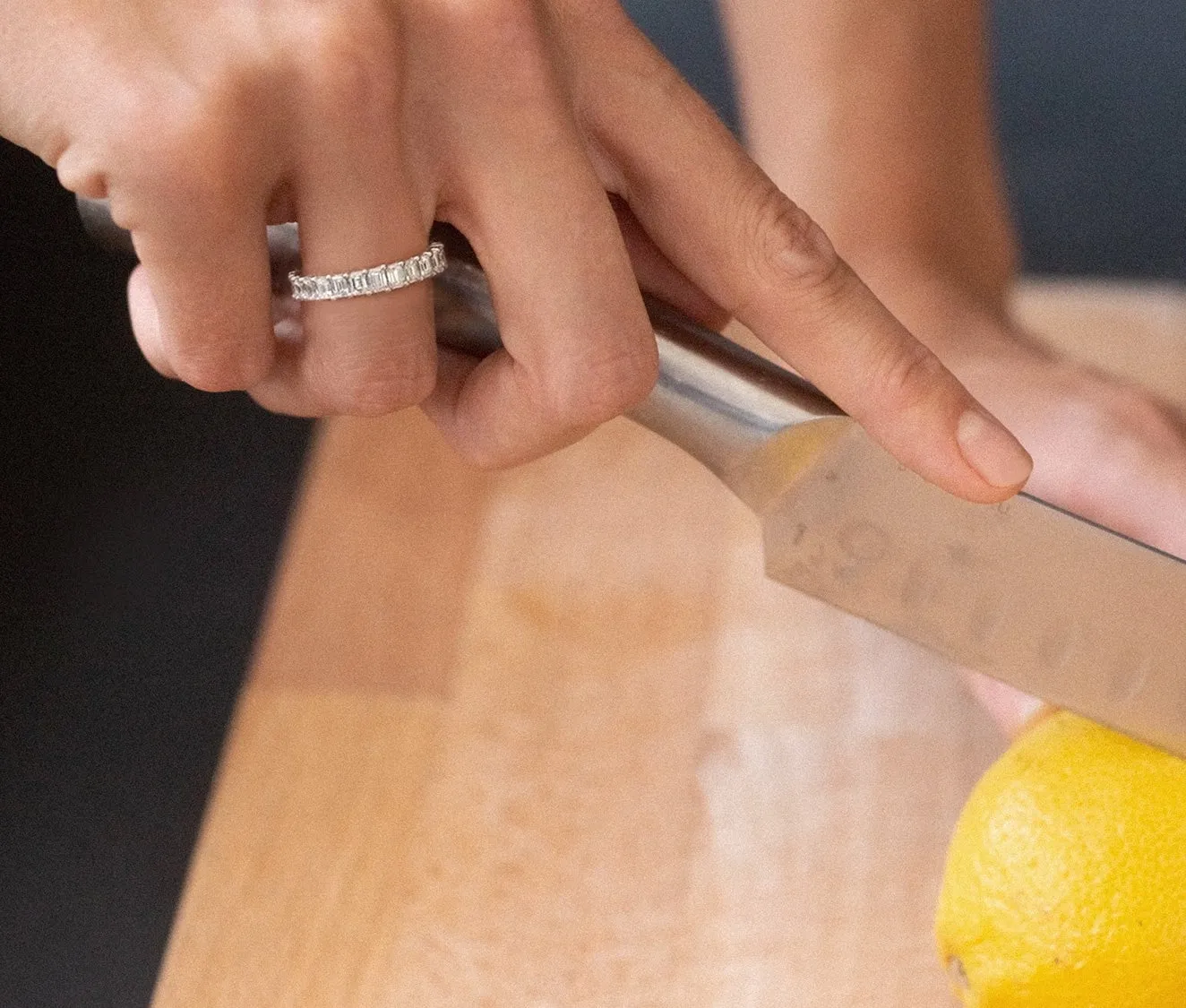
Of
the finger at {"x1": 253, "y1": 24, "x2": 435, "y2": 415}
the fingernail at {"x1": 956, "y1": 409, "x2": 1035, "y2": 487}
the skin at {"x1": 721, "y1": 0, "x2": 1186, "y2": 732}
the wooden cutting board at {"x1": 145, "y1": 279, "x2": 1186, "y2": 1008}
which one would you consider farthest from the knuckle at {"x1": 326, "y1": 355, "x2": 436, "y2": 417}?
the skin at {"x1": 721, "y1": 0, "x2": 1186, "y2": 732}

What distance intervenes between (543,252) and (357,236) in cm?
8

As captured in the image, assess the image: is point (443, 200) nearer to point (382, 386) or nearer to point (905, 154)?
point (382, 386)

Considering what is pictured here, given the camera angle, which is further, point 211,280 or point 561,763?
point 561,763

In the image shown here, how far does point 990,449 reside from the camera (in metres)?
0.66

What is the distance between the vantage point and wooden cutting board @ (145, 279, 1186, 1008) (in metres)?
0.86

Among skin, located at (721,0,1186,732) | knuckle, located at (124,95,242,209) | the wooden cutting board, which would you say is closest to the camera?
knuckle, located at (124,95,242,209)

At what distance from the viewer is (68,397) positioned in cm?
119

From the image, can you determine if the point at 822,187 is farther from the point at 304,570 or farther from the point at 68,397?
the point at 68,397

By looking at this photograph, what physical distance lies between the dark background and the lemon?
0.47m

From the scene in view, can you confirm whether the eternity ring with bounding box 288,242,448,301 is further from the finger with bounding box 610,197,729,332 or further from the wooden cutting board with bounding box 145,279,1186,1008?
the wooden cutting board with bounding box 145,279,1186,1008

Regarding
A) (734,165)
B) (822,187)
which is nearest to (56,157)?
(734,165)

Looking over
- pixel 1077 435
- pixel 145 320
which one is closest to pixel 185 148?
pixel 145 320

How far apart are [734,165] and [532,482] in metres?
0.52

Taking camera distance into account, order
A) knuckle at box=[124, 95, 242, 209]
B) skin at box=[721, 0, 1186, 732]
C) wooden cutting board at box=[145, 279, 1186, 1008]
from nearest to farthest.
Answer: knuckle at box=[124, 95, 242, 209] → wooden cutting board at box=[145, 279, 1186, 1008] → skin at box=[721, 0, 1186, 732]
